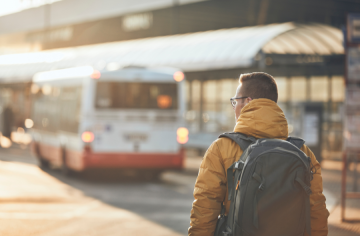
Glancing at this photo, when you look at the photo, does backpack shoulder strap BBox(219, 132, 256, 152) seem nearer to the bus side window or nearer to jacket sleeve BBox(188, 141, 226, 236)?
jacket sleeve BBox(188, 141, 226, 236)

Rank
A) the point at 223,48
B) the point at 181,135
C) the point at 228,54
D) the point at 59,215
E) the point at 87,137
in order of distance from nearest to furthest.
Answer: the point at 59,215 < the point at 87,137 < the point at 181,135 < the point at 228,54 < the point at 223,48

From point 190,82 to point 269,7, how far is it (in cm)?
533

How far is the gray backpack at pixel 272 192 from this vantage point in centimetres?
233

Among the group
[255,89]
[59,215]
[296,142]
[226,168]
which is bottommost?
[59,215]

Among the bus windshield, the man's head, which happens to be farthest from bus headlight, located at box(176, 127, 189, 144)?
the man's head

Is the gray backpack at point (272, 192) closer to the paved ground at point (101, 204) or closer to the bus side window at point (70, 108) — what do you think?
the paved ground at point (101, 204)

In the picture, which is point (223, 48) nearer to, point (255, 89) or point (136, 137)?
point (136, 137)

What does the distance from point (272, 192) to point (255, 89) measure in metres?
0.57

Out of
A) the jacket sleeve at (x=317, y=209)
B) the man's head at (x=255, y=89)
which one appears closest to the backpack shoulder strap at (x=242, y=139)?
the man's head at (x=255, y=89)

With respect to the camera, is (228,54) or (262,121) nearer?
(262,121)

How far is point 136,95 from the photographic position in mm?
12469

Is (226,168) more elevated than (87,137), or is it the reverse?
(226,168)

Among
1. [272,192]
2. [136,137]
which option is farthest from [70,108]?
[272,192]

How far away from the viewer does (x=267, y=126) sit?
2.57 meters
